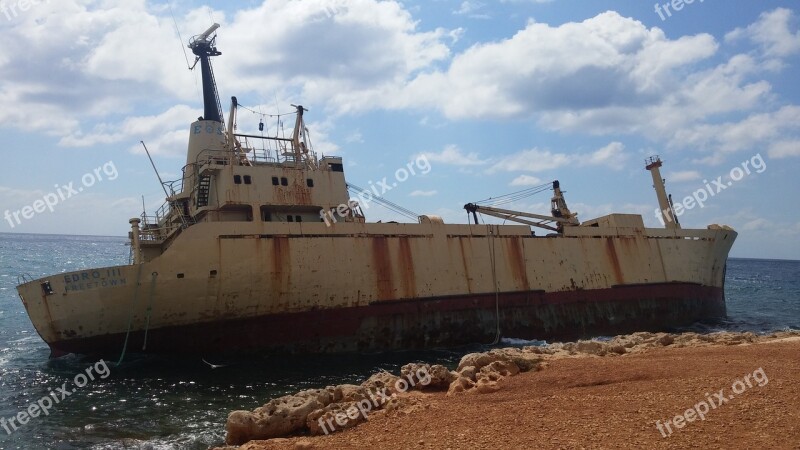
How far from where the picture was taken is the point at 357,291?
18.0 metres

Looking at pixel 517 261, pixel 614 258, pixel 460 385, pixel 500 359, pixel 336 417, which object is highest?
pixel 517 261

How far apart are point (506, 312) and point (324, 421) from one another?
13836 mm

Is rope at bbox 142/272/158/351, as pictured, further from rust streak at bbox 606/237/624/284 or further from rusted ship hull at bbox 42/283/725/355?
rust streak at bbox 606/237/624/284

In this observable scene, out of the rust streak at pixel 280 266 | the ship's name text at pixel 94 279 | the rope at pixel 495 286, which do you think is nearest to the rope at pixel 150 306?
the ship's name text at pixel 94 279

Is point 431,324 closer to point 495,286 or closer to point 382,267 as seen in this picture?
point 382,267

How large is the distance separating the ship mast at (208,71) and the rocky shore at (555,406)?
17565 mm

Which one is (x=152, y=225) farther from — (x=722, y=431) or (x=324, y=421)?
(x=722, y=431)

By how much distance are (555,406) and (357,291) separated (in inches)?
443

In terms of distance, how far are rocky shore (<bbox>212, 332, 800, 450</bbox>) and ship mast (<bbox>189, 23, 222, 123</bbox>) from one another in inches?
692

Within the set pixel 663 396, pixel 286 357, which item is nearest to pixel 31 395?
pixel 286 357

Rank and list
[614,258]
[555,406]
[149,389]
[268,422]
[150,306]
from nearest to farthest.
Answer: [555,406] → [268,422] → [149,389] → [150,306] → [614,258]

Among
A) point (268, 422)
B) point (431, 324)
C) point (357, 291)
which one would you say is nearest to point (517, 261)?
point (431, 324)

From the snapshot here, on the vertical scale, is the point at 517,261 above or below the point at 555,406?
above

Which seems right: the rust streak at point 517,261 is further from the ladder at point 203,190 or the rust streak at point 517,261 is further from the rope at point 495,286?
the ladder at point 203,190
